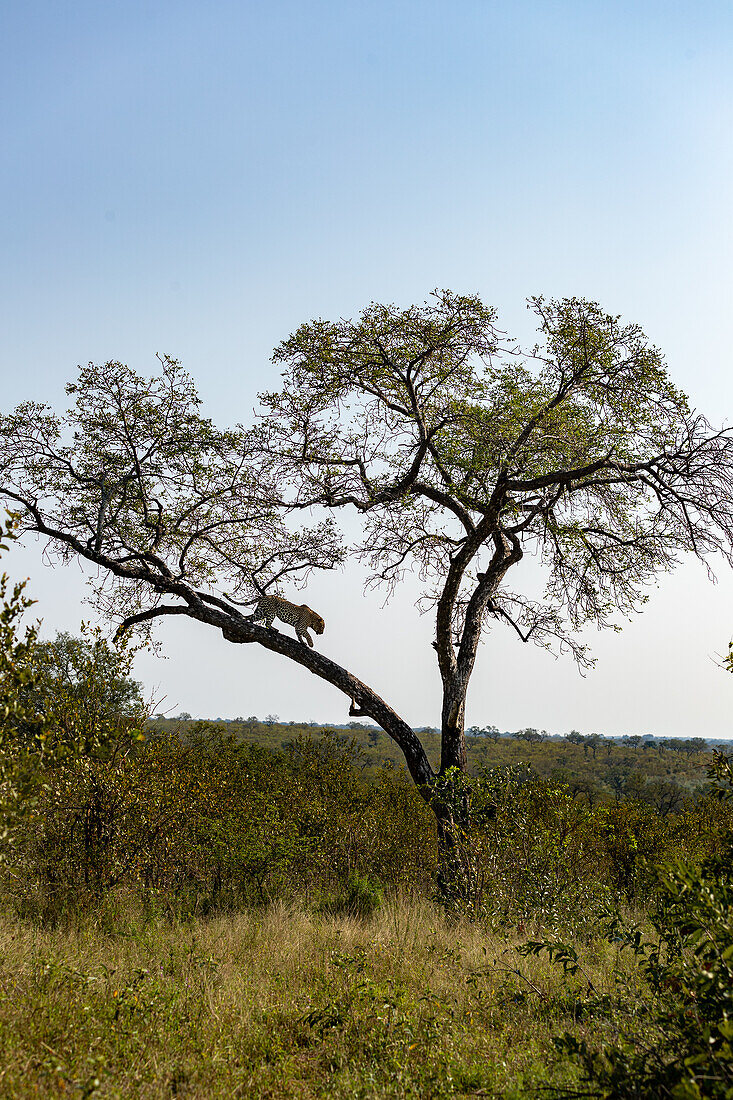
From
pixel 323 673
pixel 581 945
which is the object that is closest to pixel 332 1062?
pixel 581 945

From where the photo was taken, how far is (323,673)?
985cm

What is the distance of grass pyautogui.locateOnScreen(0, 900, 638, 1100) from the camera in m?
3.71

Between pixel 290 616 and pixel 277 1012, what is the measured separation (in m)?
5.81

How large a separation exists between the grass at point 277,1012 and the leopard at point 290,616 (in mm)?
4097

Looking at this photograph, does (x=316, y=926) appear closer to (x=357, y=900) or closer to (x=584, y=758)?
(x=357, y=900)

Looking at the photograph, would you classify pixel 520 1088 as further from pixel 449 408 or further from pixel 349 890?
pixel 449 408

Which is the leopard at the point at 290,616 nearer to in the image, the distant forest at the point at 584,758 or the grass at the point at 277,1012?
the grass at the point at 277,1012

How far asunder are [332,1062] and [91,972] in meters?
2.09

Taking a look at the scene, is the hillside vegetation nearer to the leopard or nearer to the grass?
the grass

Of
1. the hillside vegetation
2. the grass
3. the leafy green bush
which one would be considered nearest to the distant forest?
the hillside vegetation

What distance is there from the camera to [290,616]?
1005 cm

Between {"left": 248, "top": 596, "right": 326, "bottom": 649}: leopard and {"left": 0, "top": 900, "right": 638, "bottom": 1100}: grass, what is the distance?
4.10 metres

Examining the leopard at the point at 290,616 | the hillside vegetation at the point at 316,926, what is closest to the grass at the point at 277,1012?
the hillside vegetation at the point at 316,926

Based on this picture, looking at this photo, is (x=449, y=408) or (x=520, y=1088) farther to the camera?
(x=449, y=408)
